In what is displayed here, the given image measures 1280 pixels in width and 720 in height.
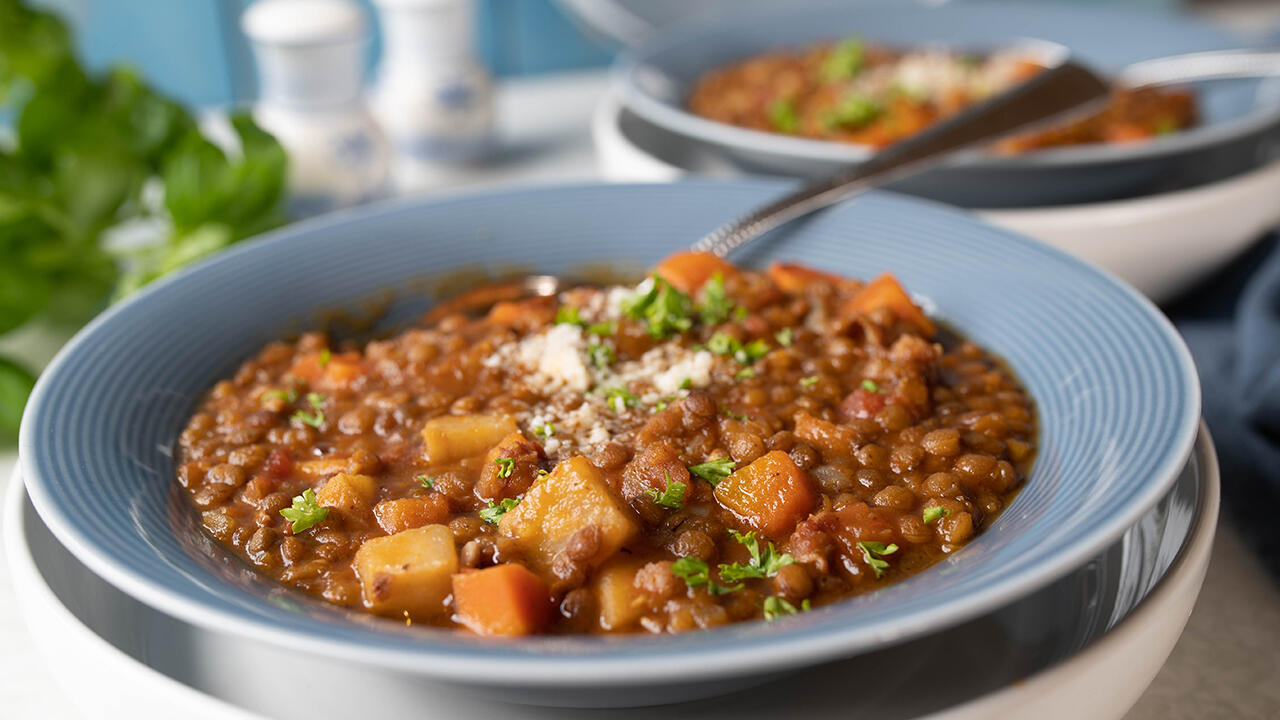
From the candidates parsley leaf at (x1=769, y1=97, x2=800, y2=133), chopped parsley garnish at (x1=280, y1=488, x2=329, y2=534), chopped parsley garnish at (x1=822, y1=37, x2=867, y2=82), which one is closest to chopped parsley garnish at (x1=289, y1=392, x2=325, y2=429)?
chopped parsley garnish at (x1=280, y1=488, x2=329, y2=534)

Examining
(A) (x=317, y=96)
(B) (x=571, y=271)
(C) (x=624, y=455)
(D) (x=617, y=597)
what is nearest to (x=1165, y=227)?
(B) (x=571, y=271)

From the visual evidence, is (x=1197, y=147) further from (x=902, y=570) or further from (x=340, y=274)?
(x=340, y=274)

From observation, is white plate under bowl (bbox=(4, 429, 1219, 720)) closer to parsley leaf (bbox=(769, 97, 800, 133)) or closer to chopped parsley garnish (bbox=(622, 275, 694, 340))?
chopped parsley garnish (bbox=(622, 275, 694, 340))

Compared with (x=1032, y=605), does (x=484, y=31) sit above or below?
below

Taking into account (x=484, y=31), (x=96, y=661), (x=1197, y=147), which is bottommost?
(x=484, y=31)

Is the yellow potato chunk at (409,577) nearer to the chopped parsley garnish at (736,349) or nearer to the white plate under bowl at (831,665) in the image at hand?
the white plate under bowl at (831,665)

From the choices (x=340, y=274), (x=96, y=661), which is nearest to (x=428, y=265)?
(x=340, y=274)

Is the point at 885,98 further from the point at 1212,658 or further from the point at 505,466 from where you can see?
the point at 505,466
